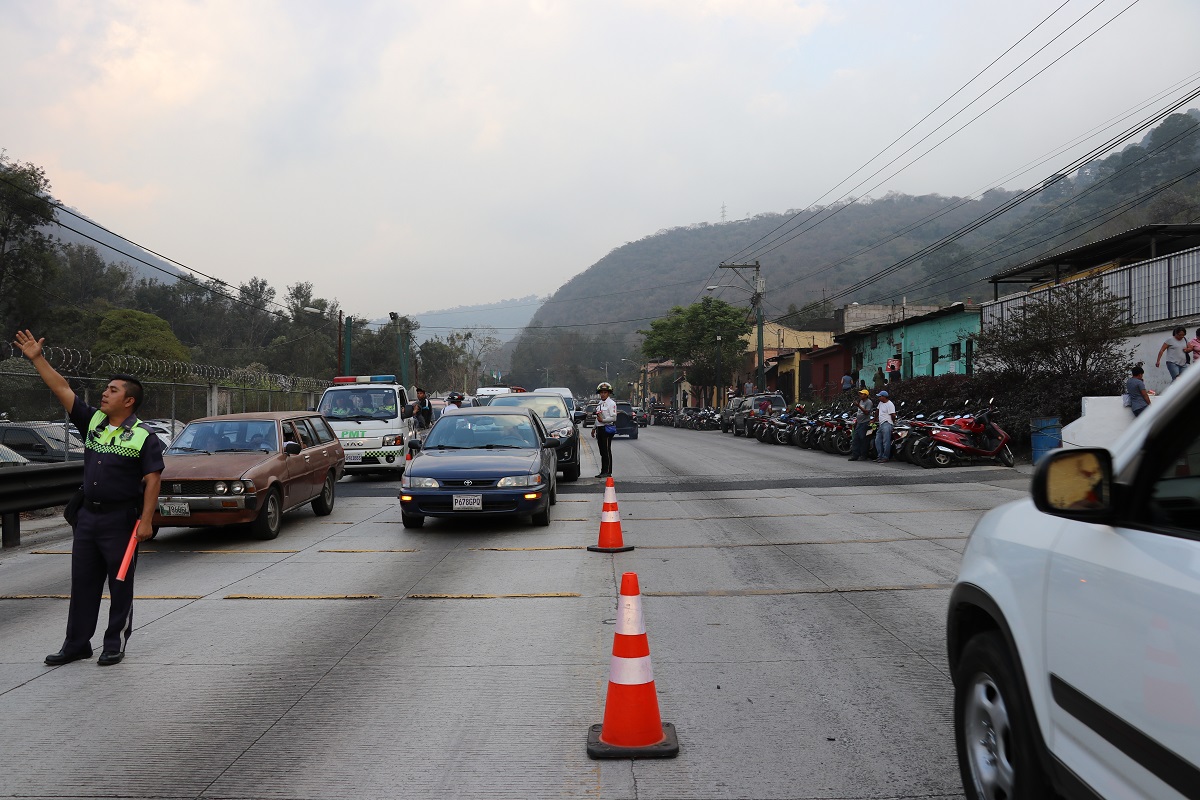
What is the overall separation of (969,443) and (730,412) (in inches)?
1066

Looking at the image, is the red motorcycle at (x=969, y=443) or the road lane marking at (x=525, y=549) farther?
the red motorcycle at (x=969, y=443)

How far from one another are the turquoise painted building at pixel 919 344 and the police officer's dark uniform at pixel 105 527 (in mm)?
29129

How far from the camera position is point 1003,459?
19125mm

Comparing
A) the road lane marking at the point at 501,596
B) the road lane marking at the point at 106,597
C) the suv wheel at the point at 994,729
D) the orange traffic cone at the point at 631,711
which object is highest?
the suv wheel at the point at 994,729

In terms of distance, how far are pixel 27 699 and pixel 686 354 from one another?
72.3m

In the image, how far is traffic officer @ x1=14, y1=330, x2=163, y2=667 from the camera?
19.5 feet

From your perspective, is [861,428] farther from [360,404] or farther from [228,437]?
[228,437]

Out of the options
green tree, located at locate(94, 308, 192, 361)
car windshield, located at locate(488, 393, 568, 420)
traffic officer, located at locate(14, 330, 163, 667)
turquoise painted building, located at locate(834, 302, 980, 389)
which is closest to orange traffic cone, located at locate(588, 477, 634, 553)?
traffic officer, located at locate(14, 330, 163, 667)

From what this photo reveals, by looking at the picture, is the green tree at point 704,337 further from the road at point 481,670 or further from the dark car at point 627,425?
the road at point 481,670

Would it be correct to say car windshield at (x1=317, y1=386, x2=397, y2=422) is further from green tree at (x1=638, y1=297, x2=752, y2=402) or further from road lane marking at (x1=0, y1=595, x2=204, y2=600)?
green tree at (x1=638, y1=297, x2=752, y2=402)

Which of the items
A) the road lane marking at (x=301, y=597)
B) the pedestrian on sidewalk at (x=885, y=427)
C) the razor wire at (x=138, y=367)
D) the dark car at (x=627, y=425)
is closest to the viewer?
the road lane marking at (x=301, y=597)

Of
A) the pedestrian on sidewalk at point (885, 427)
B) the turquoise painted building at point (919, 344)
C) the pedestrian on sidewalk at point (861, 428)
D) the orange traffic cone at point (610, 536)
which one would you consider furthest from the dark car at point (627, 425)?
the orange traffic cone at point (610, 536)

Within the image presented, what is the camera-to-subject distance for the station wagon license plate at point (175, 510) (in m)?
10.5

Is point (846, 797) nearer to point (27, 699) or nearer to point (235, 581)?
point (27, 699)
